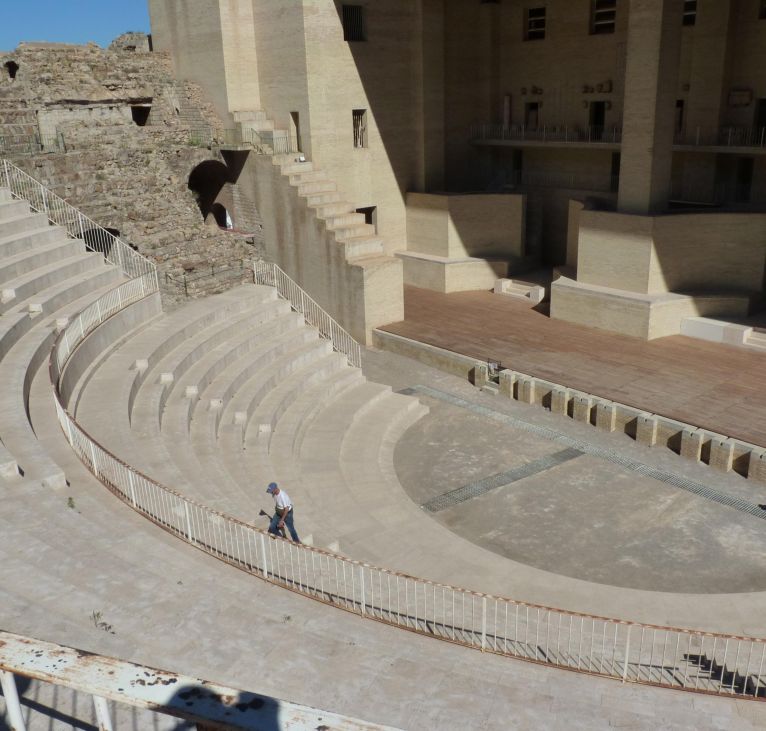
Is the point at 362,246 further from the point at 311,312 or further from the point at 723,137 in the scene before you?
the point at 723,137

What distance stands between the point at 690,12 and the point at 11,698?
1026 inches

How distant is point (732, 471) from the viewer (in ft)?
52.1

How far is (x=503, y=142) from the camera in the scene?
95.5 feet

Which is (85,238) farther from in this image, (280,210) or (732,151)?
(732,151)

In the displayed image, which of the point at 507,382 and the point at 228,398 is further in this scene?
the point at 507,382

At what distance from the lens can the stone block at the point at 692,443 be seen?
53.2 ft

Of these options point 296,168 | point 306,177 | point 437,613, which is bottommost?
point 437,613

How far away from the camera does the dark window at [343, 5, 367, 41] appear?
25984 millimetres

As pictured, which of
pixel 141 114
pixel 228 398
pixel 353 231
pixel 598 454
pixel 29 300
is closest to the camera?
pixel 29 300

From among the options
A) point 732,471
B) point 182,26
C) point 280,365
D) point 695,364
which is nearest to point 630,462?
point 732,471

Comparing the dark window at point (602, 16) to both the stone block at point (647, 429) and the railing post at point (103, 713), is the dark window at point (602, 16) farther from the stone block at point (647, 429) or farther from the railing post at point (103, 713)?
the railing post at point (103, 713)

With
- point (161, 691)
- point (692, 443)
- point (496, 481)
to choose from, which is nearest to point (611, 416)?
point (692, 443)

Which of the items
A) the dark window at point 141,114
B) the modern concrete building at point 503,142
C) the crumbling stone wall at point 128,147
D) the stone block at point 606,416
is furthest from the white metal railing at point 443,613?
the dark window at point 141,114

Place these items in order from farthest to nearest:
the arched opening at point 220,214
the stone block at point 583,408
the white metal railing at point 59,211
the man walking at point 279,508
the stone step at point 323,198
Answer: the arched opening at point 220,214 → the stone step at point 323,198 → the white metal railing at point 59,211 → the stone block at point 583,408 → the man walking at point 279,508
